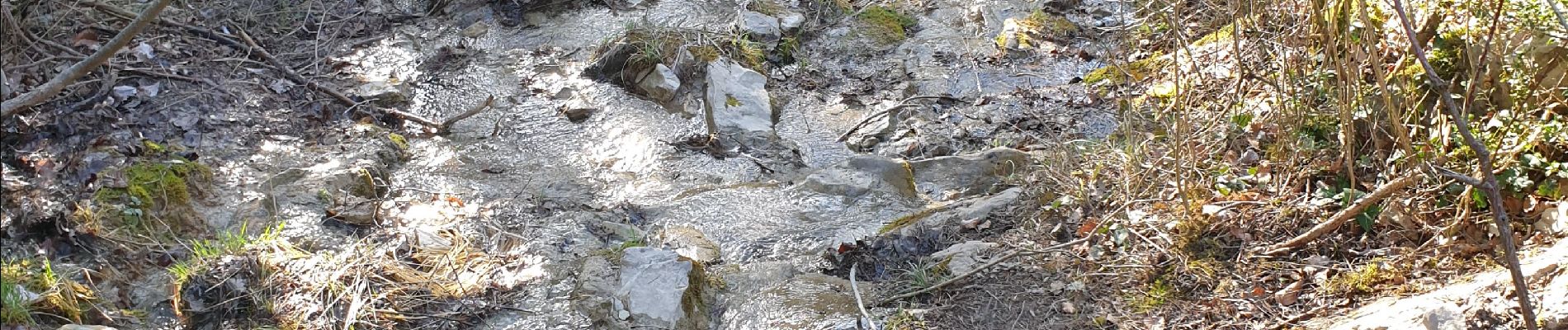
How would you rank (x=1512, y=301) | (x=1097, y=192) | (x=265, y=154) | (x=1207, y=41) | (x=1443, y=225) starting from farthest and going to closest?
(x=1207, y=41) < (x=265, y=154) < (x=1097, y=192) < (x=1443, y=225) < (x=1512, y=301)

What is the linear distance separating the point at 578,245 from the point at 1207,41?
308cm

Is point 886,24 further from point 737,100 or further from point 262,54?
point 262,54

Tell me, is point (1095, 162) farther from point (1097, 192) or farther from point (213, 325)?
point (213, 325)

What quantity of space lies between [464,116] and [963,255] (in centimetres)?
265

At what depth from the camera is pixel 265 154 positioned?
14.5 feet

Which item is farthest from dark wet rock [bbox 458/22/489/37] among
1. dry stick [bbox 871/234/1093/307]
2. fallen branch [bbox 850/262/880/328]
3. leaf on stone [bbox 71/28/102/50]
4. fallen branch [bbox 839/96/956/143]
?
dry stick [bbox 871/234/1093/307]

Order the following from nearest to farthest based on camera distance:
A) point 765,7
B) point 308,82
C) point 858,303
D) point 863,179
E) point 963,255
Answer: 1. point 858,303
2. point 963,255
3. point 863,179
4. point 308,82
5. point 765,7

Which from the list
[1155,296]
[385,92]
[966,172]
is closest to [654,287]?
[1155,296]

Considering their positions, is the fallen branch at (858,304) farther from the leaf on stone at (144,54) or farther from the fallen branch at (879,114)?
the leaf on stone at (144,54)

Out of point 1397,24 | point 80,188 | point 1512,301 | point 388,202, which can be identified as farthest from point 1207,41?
point 80,188

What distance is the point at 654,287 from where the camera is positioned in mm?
3338

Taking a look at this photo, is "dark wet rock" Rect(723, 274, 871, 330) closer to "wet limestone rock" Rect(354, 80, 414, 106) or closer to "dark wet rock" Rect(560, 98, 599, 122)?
"dark wet rock" Rect(560, 98, 599, 122)

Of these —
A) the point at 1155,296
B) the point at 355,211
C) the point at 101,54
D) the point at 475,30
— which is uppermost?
the point at 101,54

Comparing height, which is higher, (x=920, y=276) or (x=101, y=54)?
(x=101, y=54)
